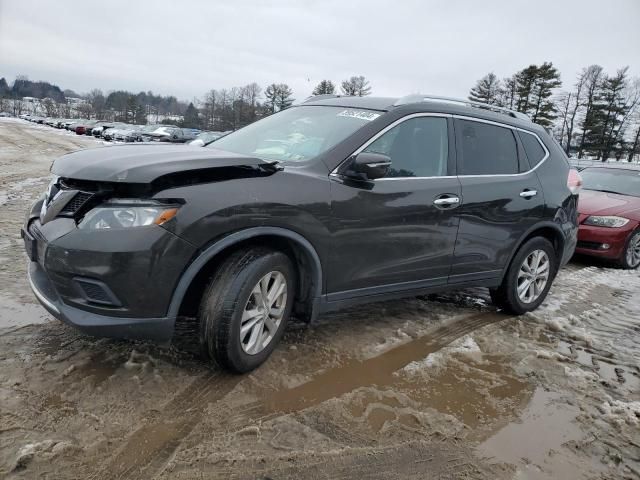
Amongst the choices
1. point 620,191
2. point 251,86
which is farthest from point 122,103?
point 620,191

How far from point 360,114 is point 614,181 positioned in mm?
6939

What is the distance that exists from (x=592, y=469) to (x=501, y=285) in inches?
88.3

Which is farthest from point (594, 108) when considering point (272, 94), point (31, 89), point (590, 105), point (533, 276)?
point (31, 89)

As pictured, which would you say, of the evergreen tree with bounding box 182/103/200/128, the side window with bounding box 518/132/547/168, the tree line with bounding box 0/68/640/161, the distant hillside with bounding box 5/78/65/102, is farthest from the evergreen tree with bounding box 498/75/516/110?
the distant hillside with bounding box 5/78/65/102

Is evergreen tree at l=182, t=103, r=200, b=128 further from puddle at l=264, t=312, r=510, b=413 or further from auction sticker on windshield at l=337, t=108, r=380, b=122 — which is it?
puddle at l=264, t=312, r=510, b=413

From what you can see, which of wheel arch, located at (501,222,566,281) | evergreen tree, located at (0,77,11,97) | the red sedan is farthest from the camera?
evergreen tree, located at (0,77,11,97)

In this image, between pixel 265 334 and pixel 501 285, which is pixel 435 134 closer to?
pixel 501 285

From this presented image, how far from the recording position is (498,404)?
9.81 ft

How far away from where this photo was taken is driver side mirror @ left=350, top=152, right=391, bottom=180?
10.2 ft

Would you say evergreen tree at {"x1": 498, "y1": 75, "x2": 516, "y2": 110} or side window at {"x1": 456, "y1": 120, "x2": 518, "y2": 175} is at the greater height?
evergreen tree at {"x1": 498, "y1": 75, "x2": 516, "y2": 110}

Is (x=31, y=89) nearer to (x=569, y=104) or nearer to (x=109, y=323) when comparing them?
(x=569, y=104)

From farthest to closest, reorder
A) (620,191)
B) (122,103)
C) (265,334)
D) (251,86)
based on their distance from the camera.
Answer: (122,103) → (251,86) → (620,191) → (265,334)

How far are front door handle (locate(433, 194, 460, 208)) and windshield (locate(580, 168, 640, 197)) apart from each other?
5.99 meters

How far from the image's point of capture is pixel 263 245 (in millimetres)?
2988
